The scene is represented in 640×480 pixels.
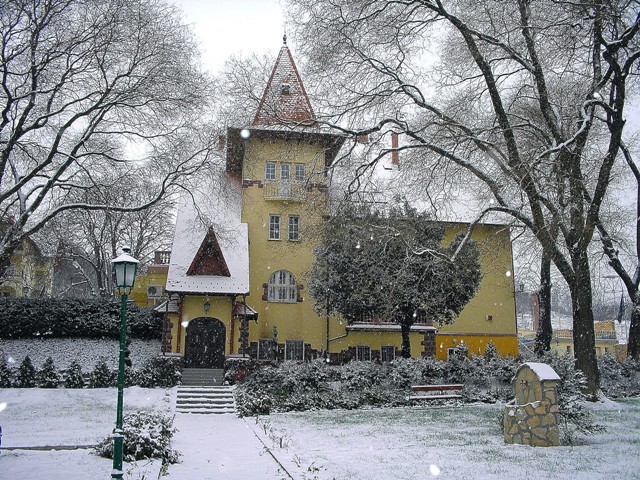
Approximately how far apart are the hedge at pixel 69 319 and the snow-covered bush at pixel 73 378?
4.73 m

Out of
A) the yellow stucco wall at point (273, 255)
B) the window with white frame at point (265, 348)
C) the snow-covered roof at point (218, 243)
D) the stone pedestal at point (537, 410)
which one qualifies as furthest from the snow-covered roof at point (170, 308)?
the stone pedestal at point (537, 410)

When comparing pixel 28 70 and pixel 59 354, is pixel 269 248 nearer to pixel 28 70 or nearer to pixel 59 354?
pixel 59 354

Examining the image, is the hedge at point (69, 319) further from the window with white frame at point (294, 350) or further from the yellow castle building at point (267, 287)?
the window with white frame at point (294, 350)

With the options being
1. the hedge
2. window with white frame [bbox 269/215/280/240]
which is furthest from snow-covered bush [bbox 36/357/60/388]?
window with white frame [bbox 269/215/280/240]

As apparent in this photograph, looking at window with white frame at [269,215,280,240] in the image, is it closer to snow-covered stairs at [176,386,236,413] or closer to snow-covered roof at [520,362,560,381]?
snow-covered stairs at [176,386,236,413]

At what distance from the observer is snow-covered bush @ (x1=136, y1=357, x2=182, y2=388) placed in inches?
936

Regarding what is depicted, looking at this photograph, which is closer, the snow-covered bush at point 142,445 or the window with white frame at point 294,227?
the snow-covered bush at point 142,445

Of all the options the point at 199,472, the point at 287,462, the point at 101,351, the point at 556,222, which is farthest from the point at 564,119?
the point at 101,351

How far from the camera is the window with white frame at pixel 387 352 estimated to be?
30.8 metres

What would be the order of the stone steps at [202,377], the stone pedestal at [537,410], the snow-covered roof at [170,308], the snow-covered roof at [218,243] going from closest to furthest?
1. the stone pedestal at [537,410]
2. the stone steps at [202,377]
3. the snow-covered roof at [218,243]
4. the snow-covered roof at [170,308]

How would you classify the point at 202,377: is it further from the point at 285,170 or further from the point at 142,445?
the point at 142,445

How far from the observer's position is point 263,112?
16.5m

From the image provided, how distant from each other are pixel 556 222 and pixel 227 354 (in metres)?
17.6

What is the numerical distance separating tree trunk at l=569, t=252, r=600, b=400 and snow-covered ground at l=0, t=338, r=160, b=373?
1814cm
